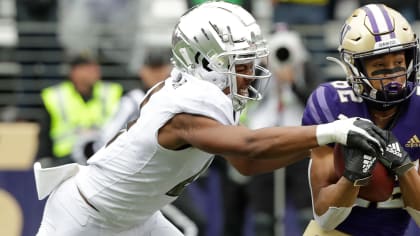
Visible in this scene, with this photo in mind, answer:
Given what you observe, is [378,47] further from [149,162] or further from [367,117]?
[149,162]

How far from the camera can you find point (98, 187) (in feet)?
15.6

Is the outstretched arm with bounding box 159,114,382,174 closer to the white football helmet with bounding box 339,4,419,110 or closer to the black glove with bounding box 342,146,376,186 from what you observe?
the black glove with bounding box 342,146,376,186

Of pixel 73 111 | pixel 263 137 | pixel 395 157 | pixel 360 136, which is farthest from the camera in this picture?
pixel 73 111

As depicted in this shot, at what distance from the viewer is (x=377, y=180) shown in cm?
456

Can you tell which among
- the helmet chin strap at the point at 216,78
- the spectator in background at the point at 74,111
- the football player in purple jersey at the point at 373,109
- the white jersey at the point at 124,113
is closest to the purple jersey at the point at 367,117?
the football player in purple jersey at the point at 373,109

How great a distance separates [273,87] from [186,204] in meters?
0.98

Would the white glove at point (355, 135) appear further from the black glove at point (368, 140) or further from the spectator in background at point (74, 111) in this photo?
the spectator in background at point (74, 111)

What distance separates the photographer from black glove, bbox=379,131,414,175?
4.37 metres

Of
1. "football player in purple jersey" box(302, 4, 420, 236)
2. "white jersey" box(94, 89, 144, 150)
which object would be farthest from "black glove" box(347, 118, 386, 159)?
"white jersey" box(94, 89, 144, 150)

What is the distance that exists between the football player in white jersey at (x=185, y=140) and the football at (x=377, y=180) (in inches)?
6.3

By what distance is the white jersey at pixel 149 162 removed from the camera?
14.5 ft

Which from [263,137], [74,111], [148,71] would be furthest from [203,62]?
[74,111]

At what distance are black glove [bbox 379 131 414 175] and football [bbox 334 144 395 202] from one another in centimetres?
11

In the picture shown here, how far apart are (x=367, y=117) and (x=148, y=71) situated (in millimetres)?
3488
